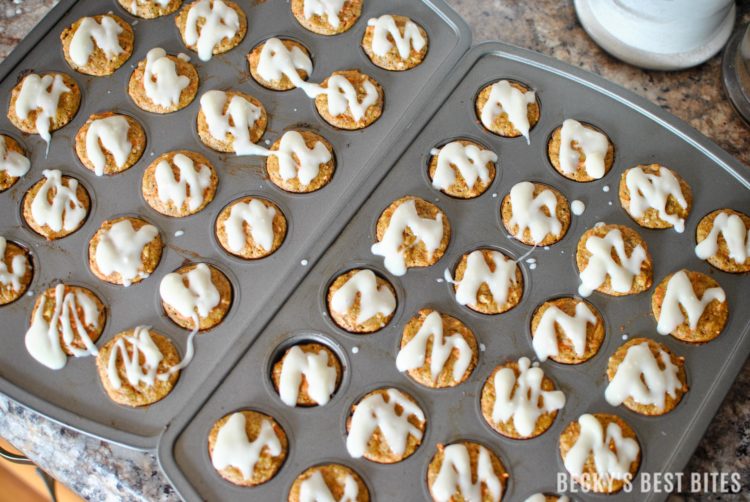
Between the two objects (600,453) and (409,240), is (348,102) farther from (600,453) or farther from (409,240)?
(600,453)

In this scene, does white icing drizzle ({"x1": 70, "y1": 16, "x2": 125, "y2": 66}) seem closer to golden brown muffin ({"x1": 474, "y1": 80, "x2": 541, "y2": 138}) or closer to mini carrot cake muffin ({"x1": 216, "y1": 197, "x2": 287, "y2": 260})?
mini carrot cake muffin ({"x1": 216, "y1": 197, "x2": 287, "y2": 260})

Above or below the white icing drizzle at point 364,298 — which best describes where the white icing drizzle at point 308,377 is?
below

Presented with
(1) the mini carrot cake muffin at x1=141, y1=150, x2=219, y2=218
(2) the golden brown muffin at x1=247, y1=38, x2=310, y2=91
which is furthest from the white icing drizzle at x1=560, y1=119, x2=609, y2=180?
(1) the mini carrot cake muffin at x1=141, y1=150, x2=219, y2=218

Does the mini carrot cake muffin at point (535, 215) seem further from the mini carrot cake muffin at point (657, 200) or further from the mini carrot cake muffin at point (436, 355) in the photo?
the mini carrot cake muffin at point (436, 355)

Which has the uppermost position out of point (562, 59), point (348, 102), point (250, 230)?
point (562, 59)

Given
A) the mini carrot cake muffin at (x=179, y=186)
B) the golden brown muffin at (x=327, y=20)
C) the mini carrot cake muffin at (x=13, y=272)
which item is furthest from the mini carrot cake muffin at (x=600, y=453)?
the mini carrot cake muffin at (x=13, y=272)

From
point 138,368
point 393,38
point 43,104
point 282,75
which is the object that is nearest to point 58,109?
point 43,104
